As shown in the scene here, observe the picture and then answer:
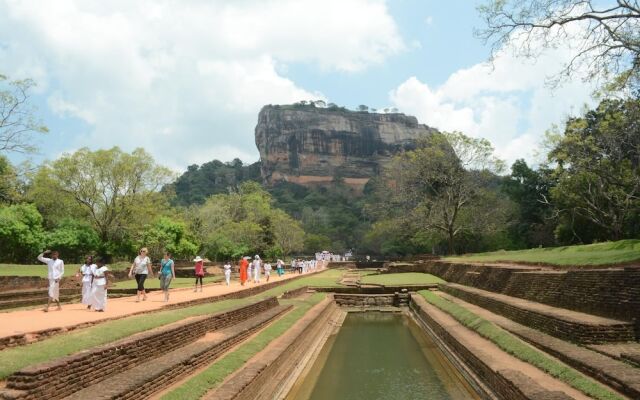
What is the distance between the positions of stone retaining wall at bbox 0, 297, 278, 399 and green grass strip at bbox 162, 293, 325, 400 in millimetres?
877

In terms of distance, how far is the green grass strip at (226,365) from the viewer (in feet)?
23.0

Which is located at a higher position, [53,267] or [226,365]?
[53,267]

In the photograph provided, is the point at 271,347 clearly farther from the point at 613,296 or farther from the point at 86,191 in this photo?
the point at 86,191

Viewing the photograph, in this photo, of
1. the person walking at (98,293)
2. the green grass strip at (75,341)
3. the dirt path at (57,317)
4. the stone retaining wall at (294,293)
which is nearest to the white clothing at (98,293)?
the person walking at (98,293)

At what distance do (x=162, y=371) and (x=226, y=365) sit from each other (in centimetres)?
188

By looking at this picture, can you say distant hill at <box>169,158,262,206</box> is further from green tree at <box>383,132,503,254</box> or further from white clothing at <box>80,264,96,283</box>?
white clothing at <box>80,264,96,283</box>

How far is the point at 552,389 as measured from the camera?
7336 millimetres

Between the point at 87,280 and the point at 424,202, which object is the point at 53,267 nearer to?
the point at 87,280

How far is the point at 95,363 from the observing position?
21.9 ft

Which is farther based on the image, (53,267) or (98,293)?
(98,293)

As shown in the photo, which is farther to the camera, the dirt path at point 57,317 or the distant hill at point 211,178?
the distant hill at point 211,178

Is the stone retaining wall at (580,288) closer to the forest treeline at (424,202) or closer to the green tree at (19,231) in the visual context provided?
the forest treeline at (424,202)

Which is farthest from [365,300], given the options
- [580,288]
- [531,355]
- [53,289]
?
[53,289]

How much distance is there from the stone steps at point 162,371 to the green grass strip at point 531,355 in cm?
582
